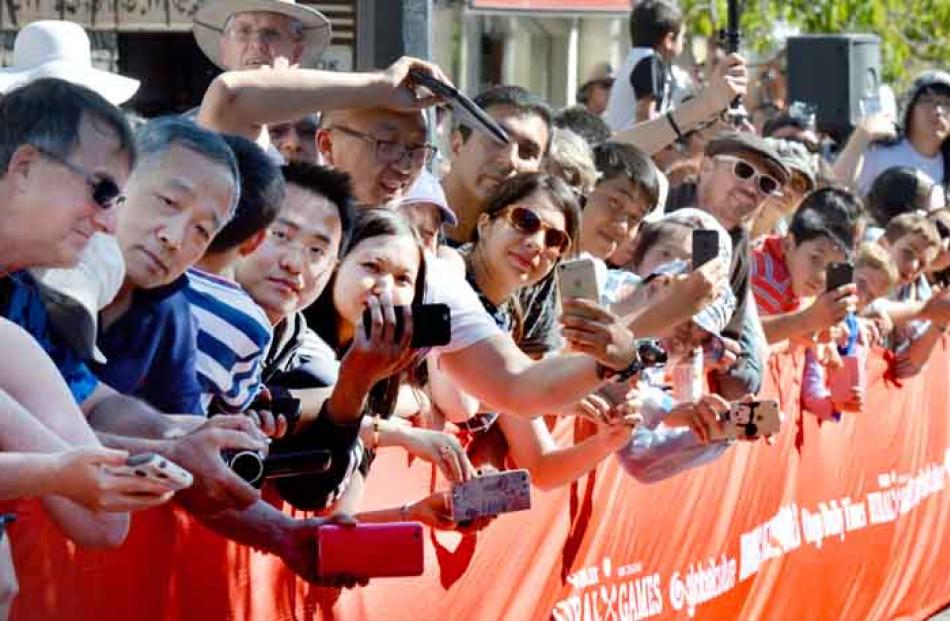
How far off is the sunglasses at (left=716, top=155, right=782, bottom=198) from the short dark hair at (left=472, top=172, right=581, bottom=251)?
2.37m

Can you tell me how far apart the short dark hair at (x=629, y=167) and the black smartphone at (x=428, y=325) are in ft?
10.4

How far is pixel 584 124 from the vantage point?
30.5 feet

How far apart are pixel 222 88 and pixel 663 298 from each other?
1421 mm

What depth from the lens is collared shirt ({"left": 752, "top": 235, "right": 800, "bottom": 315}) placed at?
33.0 ft

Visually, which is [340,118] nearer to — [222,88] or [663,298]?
[222,88]

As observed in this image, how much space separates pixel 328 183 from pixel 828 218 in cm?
485

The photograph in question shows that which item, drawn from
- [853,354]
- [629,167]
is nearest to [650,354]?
[629,167]

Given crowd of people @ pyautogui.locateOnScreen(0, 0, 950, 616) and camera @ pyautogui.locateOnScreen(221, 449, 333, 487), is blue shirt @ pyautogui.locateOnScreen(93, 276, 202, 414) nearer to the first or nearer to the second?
crowd of people @ pyautogui.locateOnScreen(0, 0, 950, 616)

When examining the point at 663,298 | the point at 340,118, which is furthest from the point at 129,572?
the point at 663,298

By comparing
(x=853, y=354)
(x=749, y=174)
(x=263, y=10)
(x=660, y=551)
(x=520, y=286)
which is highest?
(x=263, y=10)

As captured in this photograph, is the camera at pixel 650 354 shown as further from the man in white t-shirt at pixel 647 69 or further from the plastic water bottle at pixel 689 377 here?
the man in white t-shirt at pixel 647 69

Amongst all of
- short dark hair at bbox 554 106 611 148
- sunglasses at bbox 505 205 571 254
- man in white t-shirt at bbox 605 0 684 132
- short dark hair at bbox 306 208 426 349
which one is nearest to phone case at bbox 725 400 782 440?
sunglasses at bbox 505 205 571 254

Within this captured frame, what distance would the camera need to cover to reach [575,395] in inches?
233

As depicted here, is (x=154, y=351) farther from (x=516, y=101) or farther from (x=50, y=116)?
(x=516, y=101)
